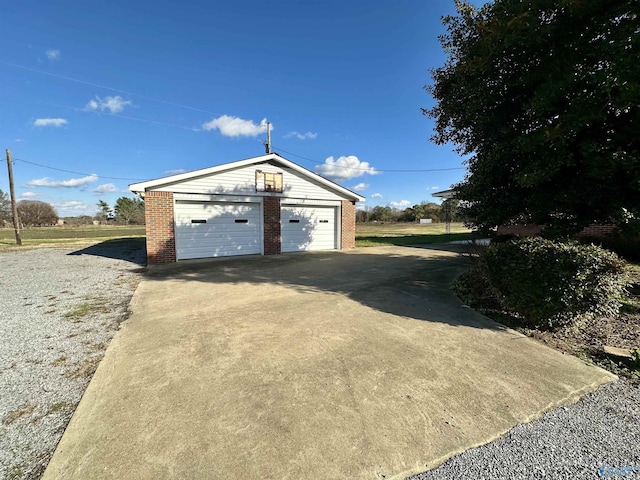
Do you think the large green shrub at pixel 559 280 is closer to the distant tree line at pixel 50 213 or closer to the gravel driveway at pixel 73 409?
the gravel driveway at pixel 73 409

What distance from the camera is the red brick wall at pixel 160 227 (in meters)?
9.24

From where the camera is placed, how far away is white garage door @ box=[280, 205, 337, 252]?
38.9 feet

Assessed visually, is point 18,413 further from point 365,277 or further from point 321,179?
point 321,179

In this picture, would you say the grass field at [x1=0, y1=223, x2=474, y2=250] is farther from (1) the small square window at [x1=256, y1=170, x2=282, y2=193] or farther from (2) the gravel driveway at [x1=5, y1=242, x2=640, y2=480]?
(2) the gravel driveway at [x1=5, y1=242, x2=640, y2=480]

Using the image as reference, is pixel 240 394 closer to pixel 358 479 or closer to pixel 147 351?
pixel 358 479

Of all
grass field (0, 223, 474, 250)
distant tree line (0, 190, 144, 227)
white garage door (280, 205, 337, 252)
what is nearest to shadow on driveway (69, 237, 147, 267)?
grass field (0, 223, 474, 250)

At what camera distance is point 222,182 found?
10.3 metres

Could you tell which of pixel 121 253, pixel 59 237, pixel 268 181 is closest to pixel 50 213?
pixel 59 237

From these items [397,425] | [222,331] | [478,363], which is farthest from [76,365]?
[478,363]

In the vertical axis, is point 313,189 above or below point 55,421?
above

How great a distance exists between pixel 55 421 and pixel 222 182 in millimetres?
8979

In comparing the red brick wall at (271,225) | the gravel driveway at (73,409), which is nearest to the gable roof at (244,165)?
the red brick wall at (271,225)

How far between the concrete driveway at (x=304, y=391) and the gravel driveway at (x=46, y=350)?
154 mm

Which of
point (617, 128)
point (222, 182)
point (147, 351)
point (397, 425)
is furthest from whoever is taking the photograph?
point (222, 182)
